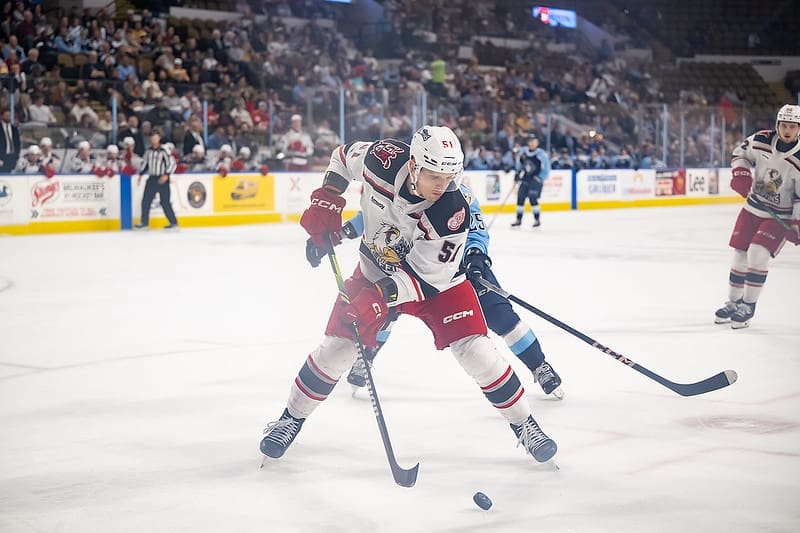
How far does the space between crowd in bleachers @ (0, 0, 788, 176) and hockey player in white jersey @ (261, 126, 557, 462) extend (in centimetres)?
1024

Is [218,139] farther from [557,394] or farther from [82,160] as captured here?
[557,394]

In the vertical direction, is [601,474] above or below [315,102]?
below

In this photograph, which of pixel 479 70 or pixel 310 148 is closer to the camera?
pixel 310 148

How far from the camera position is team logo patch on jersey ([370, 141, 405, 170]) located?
3393mm

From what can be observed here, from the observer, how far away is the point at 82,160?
519 inches

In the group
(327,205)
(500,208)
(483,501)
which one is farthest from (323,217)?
(500,208)

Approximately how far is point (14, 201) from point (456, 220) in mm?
10740

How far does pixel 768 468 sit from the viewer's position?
3.37 m

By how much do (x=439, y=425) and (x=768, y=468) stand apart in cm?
121

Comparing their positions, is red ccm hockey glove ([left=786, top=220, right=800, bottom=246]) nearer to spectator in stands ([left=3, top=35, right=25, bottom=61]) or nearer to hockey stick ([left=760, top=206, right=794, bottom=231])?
hockey stick ([left=760, top=206, right=794, bottom=231])

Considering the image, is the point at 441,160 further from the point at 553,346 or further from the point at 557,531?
the point at 553,346

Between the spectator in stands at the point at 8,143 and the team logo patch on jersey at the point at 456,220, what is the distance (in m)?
10.5

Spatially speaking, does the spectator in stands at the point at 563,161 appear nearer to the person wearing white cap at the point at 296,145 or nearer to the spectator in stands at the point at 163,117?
the person wearing white cap at the point at 296,145

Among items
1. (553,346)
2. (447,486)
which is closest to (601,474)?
(447,486)
